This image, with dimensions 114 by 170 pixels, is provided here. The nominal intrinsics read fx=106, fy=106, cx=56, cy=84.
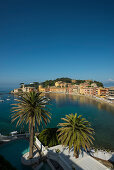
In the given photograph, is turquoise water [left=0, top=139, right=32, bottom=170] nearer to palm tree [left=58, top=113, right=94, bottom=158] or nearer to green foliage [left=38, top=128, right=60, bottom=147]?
green foliage [left=38, top=128, right=60, bottom=147]

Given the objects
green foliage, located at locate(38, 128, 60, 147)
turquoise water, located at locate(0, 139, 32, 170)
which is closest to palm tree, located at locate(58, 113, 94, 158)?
green foliage, located at locate(38, 128, 60, 147)

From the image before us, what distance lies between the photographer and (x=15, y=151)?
1845 cm

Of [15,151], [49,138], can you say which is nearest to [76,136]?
[49,138]

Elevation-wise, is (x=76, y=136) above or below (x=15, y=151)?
above

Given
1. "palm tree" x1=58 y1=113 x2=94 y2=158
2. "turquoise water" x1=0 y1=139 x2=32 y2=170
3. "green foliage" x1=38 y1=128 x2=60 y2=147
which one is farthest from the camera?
"green foliage" x1=38 y1=128 x2=60 y2=147

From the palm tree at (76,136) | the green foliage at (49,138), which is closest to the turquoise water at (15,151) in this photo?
the green foliage at (49,138)

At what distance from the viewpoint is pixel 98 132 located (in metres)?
35.7

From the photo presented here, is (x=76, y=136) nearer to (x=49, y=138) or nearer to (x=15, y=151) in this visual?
(x=49, y=138)

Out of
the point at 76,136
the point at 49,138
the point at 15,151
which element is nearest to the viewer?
the point at 76,136

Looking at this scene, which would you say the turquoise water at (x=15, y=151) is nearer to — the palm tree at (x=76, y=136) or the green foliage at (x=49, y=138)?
the green foliage at (x=49, y=138)

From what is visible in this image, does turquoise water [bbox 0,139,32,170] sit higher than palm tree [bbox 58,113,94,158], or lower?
lower

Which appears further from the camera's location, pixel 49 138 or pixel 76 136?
pixel 49 138

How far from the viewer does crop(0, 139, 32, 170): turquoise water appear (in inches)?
625

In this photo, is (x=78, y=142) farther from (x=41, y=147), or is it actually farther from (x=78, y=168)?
(x=41, y=147)
